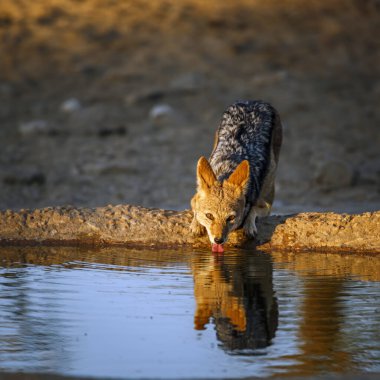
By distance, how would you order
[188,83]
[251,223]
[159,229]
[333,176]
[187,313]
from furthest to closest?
[188,83], [333,176], [159,229], [251,223], [187,313]

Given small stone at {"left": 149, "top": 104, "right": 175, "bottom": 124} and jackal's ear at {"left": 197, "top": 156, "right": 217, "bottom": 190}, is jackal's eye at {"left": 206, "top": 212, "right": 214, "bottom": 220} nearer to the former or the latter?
jackal's ear at {"left": 197, "top": 156, "right": 217, "bottom": 190}

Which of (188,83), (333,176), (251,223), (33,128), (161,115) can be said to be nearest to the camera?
(251,223)

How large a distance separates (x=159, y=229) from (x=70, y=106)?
9524mm

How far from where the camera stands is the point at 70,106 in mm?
17547

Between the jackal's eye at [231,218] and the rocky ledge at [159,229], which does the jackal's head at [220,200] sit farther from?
the rocky ledge at [159,229]

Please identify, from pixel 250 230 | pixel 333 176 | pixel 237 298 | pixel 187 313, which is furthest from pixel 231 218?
pixel 333 176

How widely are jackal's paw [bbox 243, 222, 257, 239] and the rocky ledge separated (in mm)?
48

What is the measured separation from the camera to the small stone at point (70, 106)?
1748cm

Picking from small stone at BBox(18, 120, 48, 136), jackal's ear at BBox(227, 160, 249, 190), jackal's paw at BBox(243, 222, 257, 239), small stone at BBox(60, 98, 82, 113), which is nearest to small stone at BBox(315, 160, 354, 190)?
small stone at BBox(18, 120, 48, 136)

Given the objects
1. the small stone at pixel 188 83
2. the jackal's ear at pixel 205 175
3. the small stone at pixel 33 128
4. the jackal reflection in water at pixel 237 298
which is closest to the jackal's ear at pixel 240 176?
the jackal's ear at pixel 205 175

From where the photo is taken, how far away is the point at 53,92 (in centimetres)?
1836

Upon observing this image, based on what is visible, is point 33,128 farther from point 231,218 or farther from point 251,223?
point 231,218

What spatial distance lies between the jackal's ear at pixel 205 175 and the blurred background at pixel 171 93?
468 centimetres

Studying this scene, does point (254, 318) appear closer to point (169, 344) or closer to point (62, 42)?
point (169, 344)
